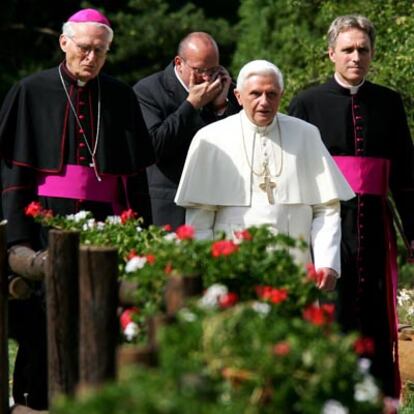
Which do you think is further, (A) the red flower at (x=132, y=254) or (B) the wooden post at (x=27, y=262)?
(B) the wooden post at (x=27, y=262)

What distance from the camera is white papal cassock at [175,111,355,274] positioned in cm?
758

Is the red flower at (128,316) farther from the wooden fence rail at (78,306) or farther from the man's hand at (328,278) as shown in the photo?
the man's hand at (328,278)

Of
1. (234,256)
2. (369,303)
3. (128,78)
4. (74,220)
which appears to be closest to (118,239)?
(74,220)

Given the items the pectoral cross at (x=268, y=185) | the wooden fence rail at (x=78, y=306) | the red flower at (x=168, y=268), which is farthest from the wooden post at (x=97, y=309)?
the pectoral cross at (x=268, y=185)

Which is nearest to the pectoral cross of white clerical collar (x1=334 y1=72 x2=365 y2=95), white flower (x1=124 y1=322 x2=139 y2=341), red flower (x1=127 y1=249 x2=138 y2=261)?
white clerical collar (x1=334 y1=72 x2=365 y2=95)

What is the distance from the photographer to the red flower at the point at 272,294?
5.10 m

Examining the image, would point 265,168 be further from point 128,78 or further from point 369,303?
point 128,78

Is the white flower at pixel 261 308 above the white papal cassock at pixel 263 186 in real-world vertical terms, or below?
below

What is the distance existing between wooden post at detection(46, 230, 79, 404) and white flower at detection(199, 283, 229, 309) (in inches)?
34.6

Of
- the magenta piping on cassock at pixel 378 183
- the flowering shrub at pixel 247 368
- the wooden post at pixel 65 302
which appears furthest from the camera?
the magenta piping on cassock at pixel 378 183

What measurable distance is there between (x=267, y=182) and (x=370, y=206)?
127 cm

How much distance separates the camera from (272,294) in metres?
5.12

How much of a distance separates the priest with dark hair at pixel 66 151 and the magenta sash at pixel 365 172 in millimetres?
1206

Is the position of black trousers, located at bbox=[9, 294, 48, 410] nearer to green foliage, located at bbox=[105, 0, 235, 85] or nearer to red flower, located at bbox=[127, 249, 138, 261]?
red flower, located at bbox=[127, 249, 138, 261]
